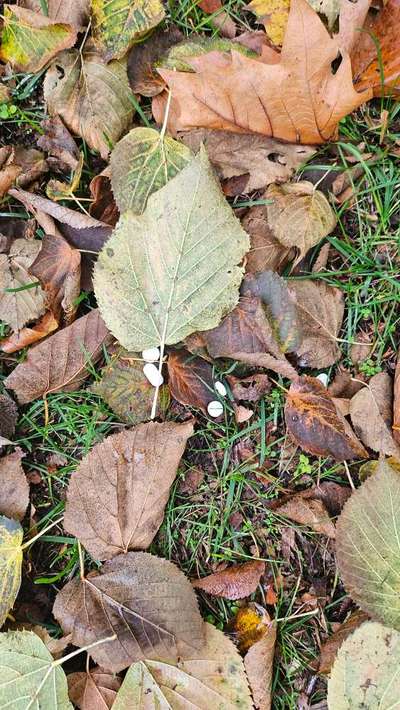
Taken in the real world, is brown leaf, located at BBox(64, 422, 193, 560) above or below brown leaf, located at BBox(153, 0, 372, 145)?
below

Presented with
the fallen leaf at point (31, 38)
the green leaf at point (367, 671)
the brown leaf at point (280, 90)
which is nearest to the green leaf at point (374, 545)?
the green leaf at point (367, 671)

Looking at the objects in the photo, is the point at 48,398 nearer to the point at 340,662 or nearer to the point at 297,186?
the point at 297,186

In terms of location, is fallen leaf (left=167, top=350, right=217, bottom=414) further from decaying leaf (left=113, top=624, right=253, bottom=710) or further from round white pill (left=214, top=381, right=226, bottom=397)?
decaying leaf (left=113, top=624, right=253, bottom=710)

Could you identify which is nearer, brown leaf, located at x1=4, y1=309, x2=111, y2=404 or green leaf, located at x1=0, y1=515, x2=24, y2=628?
green leaf, located at x1=0, y1=515, x2=24, y2=628

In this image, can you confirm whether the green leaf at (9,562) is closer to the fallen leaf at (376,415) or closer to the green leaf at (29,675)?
the green leaf at (29,675)

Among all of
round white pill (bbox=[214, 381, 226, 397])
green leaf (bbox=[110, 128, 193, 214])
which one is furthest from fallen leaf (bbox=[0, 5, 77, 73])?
round white pill (bbox=[214, 381, 226, 397])

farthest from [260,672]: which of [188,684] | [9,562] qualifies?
[9,562]

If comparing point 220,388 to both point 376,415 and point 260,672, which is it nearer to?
point 376,415
